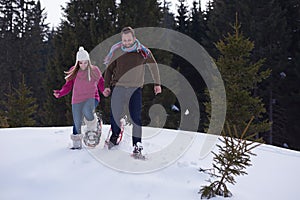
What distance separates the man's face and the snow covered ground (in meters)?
1.45

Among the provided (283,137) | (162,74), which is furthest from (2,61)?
(283,137)

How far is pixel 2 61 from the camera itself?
25.1m

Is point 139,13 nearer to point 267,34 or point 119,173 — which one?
point 267,34

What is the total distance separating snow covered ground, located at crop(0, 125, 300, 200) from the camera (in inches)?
116

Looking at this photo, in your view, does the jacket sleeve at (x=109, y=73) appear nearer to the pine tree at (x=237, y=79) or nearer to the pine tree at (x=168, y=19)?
the pine tree at (x=237, y=79)

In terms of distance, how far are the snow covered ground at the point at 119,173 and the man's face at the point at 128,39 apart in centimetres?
145

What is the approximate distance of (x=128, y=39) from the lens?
411 cm

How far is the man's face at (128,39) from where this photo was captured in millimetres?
4098

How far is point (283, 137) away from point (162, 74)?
9.88 metres

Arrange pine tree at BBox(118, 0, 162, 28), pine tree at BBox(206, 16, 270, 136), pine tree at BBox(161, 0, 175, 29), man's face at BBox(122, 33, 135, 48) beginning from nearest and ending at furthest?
1. man's face at BBox(122, 33, 135, 48)
2. pine tree at BBox(206, 16, 270, 136)
3. pine tree at BBox(118, 0, 162, 28)
4. pine tree at BBox(161, 0, 175, 29)

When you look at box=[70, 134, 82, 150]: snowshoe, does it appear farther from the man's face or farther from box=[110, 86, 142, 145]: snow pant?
the man's face

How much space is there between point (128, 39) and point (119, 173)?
1780 millimetres

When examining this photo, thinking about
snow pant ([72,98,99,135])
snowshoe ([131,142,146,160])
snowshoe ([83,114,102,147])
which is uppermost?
snow pant ([72,98,99,135])

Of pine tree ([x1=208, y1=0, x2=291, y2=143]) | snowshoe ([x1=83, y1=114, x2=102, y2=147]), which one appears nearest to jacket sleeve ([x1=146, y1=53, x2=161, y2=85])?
snowshoe ([x1=83, y1=114, x2=102, y2=147])
